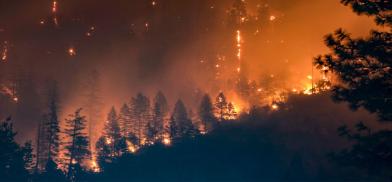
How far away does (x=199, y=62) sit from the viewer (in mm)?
196250

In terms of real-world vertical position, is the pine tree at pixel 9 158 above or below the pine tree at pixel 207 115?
below

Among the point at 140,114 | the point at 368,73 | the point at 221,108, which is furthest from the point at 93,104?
the point at 368,73

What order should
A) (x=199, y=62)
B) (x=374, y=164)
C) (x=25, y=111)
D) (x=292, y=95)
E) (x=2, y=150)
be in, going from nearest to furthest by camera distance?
(x=374, y=164) < (x=2, y=150) < (x=292, y=95) < (x=25, y=111) < (x=199, y=62)

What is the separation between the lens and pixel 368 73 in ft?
41.0

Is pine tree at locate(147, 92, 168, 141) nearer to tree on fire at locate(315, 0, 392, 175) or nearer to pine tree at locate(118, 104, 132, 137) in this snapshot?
pine tree at locate(118, 104, 132, 137)

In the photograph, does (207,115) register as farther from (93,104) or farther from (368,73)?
(368,73)

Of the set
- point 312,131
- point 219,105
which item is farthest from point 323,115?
point 219,105

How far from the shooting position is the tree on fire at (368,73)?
40.3ft

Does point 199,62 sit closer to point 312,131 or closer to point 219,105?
point 219,105

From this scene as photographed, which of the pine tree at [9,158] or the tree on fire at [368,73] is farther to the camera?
the pine tree at [9,158]

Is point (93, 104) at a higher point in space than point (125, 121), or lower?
higher

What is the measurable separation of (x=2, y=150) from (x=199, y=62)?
165 m

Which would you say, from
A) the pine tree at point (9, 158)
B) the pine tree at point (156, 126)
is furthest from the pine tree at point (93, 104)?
the pine tree at point (9, 158)

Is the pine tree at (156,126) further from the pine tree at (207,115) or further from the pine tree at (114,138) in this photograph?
the pine tree at (207,115)
